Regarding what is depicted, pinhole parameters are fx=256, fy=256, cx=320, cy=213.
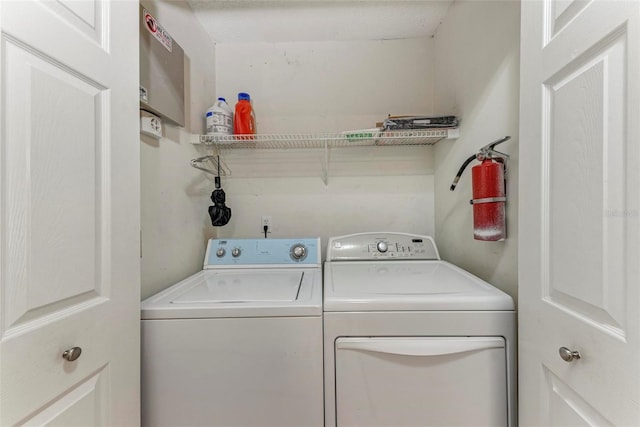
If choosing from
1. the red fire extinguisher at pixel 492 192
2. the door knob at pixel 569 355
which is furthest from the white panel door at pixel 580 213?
the red fire extinguisher at pixel 492 192

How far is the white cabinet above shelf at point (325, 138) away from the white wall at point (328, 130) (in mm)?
60

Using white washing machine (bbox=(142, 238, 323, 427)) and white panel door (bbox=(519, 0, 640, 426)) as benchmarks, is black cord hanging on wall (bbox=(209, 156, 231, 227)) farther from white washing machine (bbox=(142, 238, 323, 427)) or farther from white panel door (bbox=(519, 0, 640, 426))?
white panel door (bbox=(519, 0, 640, 426))

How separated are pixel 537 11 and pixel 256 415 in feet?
5.05

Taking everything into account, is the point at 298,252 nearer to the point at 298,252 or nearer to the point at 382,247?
the point at 298,252

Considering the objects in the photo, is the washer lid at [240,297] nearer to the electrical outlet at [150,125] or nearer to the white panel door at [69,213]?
the white panel door at [69,213]

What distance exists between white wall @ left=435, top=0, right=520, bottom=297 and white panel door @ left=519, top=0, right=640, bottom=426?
0.87ft

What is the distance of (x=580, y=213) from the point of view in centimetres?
60

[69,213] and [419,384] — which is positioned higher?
[69,213]

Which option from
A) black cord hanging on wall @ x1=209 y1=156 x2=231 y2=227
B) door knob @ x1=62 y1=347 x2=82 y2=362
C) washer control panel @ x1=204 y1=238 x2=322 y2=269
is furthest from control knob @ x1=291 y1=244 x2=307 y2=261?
door knob @ x1=62 y1=347 x2=82 y2=362

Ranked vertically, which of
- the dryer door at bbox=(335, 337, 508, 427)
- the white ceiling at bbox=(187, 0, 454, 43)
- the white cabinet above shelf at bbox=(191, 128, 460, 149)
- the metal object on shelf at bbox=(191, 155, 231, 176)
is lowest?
the dryer door at bbox=(335, 337, 508, 427)

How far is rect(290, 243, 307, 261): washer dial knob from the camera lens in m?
1.53

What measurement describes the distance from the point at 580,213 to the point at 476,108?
34.2 inches

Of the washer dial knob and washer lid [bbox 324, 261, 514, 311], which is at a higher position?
the washer dial knob

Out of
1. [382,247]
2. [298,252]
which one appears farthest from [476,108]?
[298,252]
